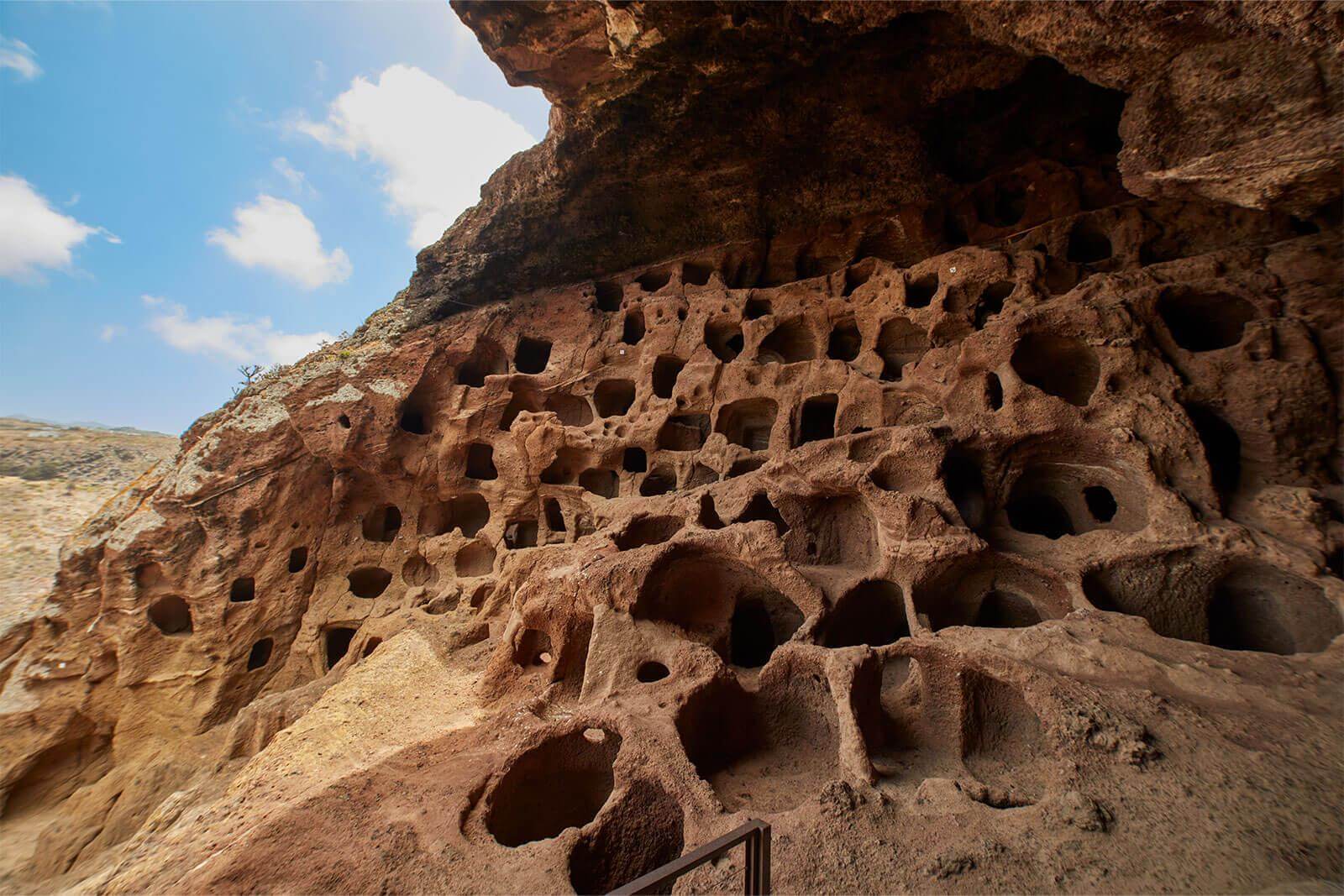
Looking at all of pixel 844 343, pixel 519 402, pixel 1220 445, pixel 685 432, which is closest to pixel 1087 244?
pixel 844 343

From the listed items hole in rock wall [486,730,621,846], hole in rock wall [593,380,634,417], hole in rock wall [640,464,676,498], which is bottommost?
hole in rock wall [486,730,621,846]

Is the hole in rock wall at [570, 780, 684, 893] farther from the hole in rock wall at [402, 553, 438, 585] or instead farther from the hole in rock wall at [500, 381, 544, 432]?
the hole in rock wall at [500, 381, 544, 432]

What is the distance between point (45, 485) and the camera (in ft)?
37.0

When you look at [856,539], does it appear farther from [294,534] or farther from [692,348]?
[294,534]

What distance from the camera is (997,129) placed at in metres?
8.12

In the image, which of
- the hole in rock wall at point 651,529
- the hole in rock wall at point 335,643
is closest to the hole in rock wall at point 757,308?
the hole in rock wall at point 651,529

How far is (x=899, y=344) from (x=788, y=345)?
5.54 feet

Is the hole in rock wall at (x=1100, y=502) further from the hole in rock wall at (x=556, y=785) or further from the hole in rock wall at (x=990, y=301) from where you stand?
the hole in rock wall at (x=556, y=785)

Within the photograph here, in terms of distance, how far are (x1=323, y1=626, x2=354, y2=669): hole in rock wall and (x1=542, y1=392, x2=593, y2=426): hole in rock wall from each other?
15.0ft

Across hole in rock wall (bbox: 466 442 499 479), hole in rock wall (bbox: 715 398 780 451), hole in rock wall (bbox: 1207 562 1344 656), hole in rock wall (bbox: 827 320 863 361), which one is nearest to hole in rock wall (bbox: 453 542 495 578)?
hole in rock wall (bbox: 466 442 499 479)

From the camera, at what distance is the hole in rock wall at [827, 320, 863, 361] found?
8625 mm

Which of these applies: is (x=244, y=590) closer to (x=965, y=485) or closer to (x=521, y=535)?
(x=521, y=535)

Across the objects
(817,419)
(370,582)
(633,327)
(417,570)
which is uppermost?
(633,327)

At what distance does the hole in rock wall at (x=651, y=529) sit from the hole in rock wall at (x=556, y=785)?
86.2 inches
